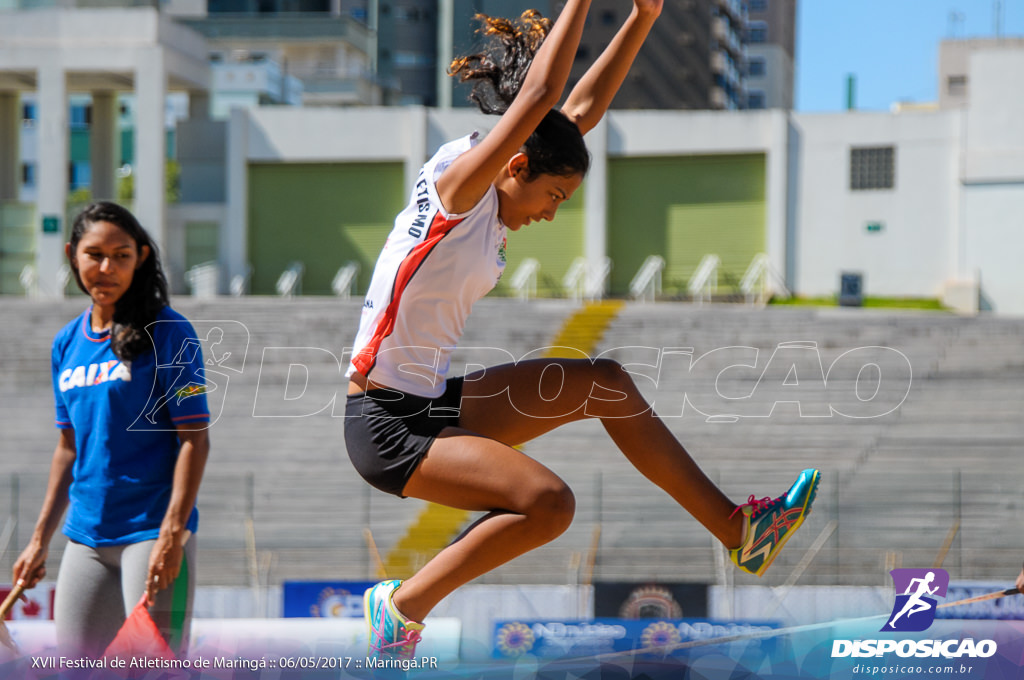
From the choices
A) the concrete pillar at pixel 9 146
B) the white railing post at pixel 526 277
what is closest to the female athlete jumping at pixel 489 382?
the white railing post at pixel 526 277

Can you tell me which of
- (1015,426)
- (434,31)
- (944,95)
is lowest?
(1015,426)

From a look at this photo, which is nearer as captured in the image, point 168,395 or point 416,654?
point 416,654

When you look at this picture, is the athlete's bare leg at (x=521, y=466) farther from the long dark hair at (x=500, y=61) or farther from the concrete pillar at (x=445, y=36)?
the concrete pillar at (x=445, y=36)

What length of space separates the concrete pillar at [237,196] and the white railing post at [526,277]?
6.21m

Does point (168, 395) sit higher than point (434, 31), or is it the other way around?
point (434, 31)

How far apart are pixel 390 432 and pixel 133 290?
1.31 meters

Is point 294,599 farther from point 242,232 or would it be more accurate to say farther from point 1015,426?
point 242,232

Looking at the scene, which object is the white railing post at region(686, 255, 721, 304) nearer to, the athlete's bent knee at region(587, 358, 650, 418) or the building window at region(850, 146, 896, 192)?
the building window at region(850, 146, 896, 192)

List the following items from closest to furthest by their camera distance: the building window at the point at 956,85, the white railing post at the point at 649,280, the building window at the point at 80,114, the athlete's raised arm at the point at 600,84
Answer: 1. the athlete's raised arm at the point at 600,84
2. the white railing post at the point at 649,280
3. the building window at the point at 80,114
4. the building window at the point at 956,85

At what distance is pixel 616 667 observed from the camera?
282cm

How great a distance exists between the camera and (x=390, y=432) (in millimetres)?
2619

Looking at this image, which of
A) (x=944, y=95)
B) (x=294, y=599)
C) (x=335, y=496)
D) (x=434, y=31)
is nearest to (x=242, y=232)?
(x=434, y=31)

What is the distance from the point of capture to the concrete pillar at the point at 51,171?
2411cm

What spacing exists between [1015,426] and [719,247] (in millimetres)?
14025
